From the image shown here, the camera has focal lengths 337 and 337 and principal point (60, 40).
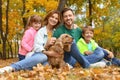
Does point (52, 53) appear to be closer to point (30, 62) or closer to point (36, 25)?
point (30, 62)

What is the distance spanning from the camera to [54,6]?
880 inches

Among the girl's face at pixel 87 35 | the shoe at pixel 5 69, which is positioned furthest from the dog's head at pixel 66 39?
the girl's face at pixel 87 35

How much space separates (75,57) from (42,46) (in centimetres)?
75

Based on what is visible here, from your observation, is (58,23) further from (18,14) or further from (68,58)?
(18,14)

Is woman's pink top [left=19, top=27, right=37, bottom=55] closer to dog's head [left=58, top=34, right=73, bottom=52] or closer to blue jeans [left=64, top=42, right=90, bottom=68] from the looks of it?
blue jeans [left=64, top=42, right=90, bottom=68]

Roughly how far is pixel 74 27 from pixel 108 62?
1.17 m

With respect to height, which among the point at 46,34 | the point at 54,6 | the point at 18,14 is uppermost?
the point at 46,34

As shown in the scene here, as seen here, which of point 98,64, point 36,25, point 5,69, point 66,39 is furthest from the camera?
point 36,25

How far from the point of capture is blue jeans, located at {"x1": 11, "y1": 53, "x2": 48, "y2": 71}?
6.01 meters

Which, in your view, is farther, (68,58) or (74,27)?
(74,27)

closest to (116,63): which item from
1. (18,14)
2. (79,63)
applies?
(79,63)

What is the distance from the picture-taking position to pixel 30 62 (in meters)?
6.20

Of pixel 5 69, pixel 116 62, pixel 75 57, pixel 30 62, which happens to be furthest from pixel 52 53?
pixel 116 62

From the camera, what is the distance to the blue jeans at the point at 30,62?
6.01m
